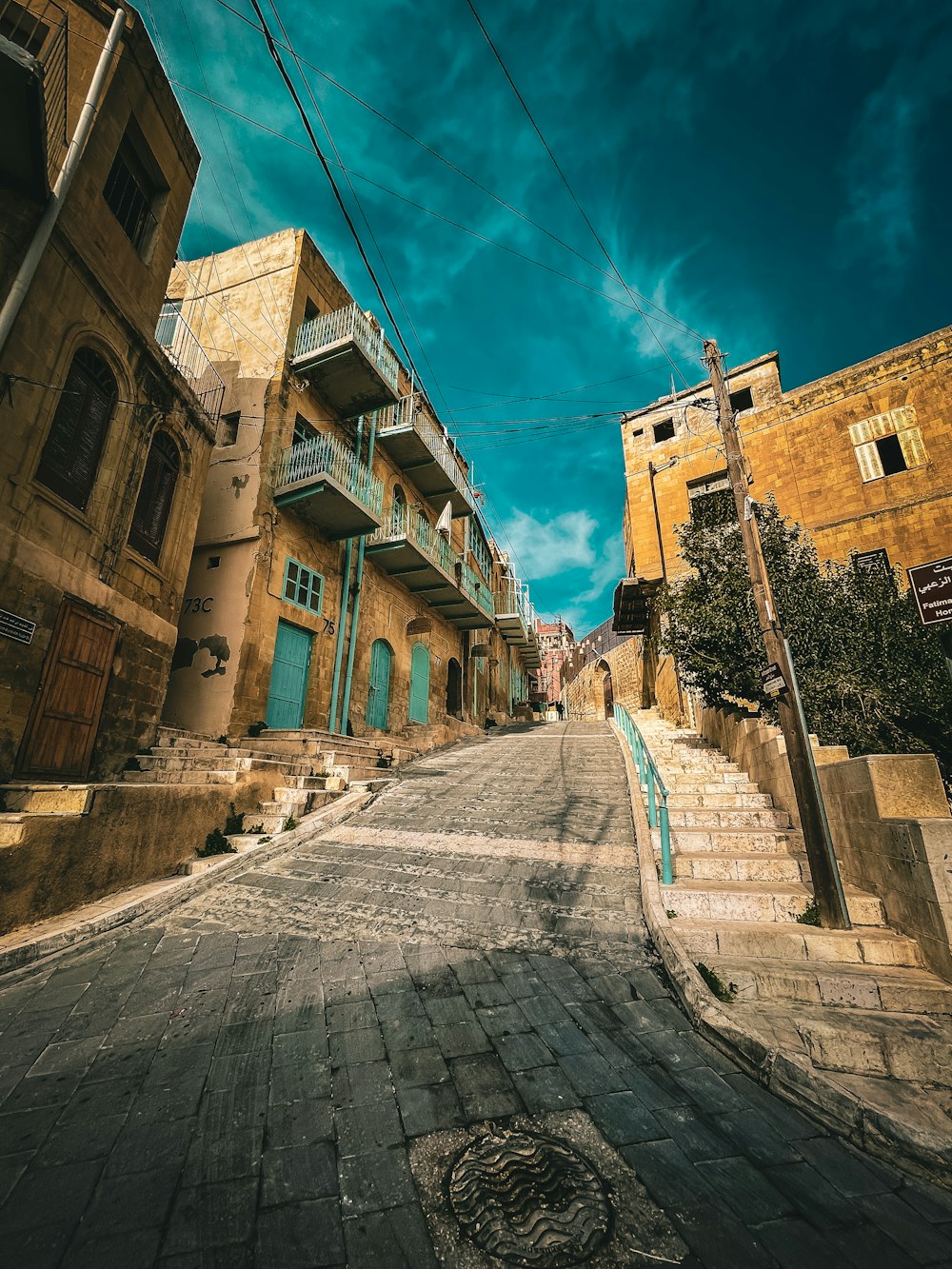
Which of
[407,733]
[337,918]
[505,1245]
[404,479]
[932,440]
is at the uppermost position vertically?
[404,479]

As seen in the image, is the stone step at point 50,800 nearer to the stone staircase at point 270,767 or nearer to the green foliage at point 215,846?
the stone staircase at point 270,767

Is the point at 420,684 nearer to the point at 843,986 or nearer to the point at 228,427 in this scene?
the point at 228,427

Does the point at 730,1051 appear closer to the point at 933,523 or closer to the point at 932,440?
the point at 933,523

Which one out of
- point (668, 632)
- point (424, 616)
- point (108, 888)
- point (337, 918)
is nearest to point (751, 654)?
point (668, 632)

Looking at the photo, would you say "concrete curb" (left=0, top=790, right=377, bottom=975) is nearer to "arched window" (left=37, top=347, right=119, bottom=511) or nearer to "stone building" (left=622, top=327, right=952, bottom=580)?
"arched window" (left=37, top=347, right=119, bottom=511)

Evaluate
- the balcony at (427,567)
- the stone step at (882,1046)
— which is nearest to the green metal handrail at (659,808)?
the stone step at (882,1046)

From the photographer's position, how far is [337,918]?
487cm

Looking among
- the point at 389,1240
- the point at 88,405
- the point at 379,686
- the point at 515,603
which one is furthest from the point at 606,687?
the point at 389,1240

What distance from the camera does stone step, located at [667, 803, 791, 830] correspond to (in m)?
6.55

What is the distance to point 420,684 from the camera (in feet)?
59.7

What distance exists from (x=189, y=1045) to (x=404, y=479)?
16.9 meters

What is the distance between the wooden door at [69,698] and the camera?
6352mm

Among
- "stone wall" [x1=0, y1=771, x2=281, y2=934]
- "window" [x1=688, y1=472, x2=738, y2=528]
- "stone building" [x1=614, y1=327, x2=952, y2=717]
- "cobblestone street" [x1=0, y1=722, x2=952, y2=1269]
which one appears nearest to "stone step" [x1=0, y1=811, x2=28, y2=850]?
"stone wall" [x1=0, y1=771, x2=281, y2=934]

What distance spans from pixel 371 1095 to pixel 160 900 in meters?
3.66
